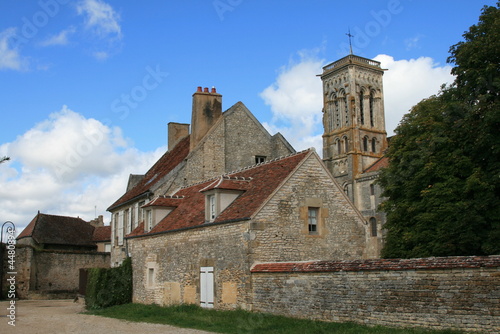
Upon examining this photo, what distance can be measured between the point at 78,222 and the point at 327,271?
4240 centimetres

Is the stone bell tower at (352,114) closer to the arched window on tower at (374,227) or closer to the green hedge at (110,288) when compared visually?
the arched window on tower at (374,227)

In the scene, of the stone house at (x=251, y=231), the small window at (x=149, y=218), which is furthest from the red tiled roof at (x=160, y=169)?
the stone house at (x=251, y=231)

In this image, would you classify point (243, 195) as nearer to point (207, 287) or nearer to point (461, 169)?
point (207, 287)

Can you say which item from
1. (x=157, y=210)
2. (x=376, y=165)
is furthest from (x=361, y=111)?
(x=157, y=210)

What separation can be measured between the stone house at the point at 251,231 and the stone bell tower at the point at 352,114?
5246 centimetres

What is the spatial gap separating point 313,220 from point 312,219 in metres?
0.06

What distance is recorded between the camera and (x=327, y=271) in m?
14.4

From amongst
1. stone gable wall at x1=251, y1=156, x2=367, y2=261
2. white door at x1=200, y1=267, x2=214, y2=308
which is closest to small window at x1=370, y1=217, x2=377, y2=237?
stone gable wall at x1=251, y1=156, x2=367, y2=261

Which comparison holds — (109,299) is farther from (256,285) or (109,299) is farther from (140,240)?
(256,285)

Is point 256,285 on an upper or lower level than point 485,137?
lower

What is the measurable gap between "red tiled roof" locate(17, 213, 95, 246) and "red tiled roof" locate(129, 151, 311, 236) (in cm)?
2701

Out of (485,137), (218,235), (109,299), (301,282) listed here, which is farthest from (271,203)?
(109,299)

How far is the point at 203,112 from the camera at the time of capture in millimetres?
30031

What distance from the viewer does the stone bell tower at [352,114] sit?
74.5 metres
